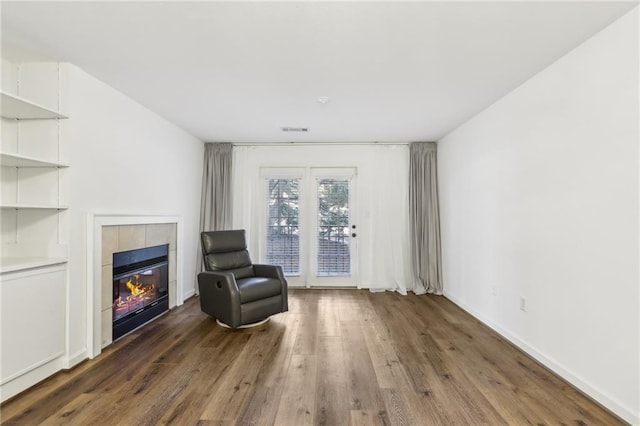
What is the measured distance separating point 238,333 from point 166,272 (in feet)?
4.60

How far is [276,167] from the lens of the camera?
5039 millimetres

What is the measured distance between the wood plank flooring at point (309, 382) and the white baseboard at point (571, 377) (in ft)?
0.19

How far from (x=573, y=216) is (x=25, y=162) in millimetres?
4029

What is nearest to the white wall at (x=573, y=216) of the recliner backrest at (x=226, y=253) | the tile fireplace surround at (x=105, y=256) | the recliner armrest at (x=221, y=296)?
the recliner armrest at (x=221, y=296)

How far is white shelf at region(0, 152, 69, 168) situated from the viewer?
6.74 ft

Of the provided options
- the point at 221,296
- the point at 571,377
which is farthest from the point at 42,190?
the point at 571,377

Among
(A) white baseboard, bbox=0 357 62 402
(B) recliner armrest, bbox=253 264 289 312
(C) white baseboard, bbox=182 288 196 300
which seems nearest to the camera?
(A) white baseboard, bbox=0 357 62 402

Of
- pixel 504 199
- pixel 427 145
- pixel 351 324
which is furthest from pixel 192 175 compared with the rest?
pixel 504 199

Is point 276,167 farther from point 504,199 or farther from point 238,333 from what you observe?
point 504,199

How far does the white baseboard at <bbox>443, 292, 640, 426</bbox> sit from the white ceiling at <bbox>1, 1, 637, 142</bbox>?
2341 millimetres

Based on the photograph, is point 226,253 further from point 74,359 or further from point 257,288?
point 74,359

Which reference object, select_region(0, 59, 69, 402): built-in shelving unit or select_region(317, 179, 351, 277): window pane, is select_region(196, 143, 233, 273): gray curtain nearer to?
select_region(317, 179, 351, 277): window pane

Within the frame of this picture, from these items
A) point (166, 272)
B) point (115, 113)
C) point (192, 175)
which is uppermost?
point (115, 113)

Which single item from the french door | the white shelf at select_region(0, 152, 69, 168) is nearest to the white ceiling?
the white shelf at select_region(0, 152, 69, 168)
